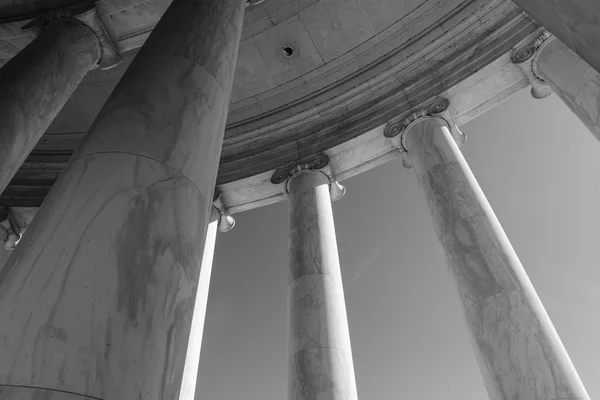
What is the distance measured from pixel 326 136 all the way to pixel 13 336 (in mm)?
160542

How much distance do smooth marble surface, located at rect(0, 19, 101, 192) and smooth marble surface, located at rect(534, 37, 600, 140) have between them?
129831 mm

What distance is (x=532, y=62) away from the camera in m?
148

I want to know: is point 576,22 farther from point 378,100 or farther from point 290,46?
point 290,46

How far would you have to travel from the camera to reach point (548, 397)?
84.2 meters

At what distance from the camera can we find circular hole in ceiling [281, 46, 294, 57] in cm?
19494

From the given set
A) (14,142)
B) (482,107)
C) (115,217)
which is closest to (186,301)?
(115,217)

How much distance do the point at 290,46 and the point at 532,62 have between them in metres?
98.6

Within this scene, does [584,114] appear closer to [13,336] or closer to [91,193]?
[91,193]

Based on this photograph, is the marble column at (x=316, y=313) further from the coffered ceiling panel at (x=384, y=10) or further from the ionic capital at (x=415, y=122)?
the coffered ceiling panel at (x=384, y=10)

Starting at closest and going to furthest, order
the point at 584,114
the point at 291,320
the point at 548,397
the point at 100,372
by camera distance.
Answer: the point at 100,372 < the point at 548,397 < the point at 584,114 < the point at 291,320

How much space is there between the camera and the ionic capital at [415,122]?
15975 centimetres

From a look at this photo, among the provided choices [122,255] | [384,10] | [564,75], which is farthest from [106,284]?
[384,10]

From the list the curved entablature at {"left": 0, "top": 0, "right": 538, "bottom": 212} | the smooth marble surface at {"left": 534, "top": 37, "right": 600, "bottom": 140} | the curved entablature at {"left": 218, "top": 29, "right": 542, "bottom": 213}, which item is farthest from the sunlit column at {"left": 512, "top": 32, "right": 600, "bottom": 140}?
the curved entablature at {"left": 0, "top": 0, "right": 538, "bottom": 212}

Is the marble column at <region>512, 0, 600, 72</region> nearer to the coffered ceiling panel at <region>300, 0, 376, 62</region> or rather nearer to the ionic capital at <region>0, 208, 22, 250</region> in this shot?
the coffered ceiling panel at <region>300, 0, 376, 62</region>
